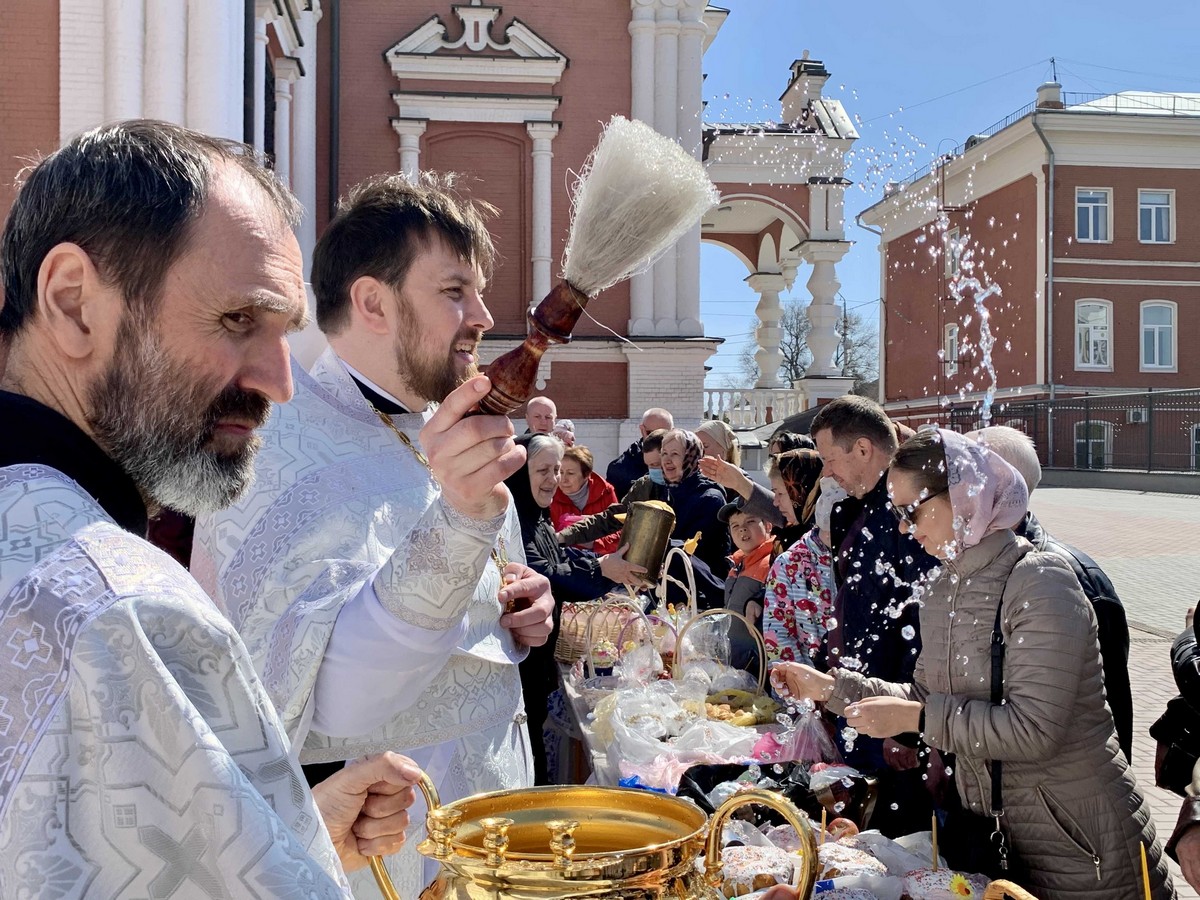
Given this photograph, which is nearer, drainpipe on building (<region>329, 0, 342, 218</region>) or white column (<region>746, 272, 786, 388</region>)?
drainpipe on building (<region>329, 0, 342, 218</region>)

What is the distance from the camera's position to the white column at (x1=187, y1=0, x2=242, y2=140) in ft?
31.7

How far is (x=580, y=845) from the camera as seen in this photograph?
1.31m

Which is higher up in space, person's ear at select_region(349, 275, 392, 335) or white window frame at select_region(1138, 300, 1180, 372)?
white window frame at select_region(1138, 300, 1180, 372)

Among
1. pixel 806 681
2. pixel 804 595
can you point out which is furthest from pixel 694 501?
pixel 806 681

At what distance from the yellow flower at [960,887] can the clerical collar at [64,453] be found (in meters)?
2.04

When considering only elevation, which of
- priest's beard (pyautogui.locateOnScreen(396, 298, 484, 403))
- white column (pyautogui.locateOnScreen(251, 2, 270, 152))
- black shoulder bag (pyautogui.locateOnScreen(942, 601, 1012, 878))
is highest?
white column (pyautogui.locateOnScreen(251, 2, 270, 152))

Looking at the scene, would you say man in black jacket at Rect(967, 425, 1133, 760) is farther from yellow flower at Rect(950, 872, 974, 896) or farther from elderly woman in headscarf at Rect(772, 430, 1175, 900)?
yellow flower at Rect(950, 872, 974, 896)

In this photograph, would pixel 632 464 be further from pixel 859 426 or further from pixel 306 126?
pixel 306 126

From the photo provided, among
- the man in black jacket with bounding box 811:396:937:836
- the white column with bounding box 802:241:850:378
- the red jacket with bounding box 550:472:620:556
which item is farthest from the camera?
the white column with bounding box 802:241:850:378

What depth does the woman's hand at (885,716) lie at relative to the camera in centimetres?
296

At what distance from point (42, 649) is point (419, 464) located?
1566mm

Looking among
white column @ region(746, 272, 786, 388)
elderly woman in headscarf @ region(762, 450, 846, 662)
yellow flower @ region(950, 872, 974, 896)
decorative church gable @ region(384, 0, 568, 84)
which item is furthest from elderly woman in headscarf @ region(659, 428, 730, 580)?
white column @ region(746, 272, 786, 388)

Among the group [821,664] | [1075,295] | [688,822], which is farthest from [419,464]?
[1075,295]

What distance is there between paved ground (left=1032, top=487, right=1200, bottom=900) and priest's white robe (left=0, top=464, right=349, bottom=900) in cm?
422
